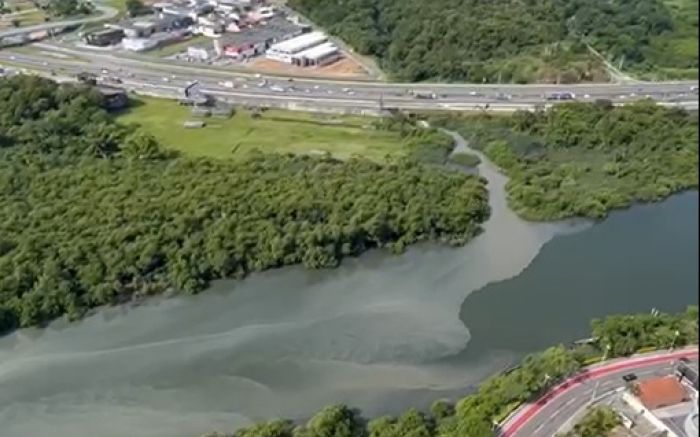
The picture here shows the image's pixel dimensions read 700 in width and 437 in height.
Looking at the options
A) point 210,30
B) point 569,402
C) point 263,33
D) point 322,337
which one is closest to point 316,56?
point 263,33

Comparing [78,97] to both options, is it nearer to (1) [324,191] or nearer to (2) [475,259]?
(1) [324,191]

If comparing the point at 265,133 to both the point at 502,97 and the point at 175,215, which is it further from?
the point at 502,97

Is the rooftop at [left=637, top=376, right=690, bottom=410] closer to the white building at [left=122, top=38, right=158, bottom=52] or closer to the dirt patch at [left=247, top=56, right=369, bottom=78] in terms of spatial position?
the dirt patch at [left=247, top=56, right=369, bottom=78]

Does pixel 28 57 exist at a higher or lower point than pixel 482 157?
higher

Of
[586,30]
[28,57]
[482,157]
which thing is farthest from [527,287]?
[28,57]

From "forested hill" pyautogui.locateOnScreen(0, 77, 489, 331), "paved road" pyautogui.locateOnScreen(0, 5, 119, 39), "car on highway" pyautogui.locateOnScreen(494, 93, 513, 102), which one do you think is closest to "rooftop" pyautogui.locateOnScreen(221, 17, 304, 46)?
"paved road" pyautogui.locateOnScreen(0, 5, 119, 39)

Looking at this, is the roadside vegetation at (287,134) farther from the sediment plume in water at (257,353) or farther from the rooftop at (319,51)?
the sediment plume in water at (257,353)

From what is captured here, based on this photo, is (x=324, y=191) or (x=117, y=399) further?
(x=324, y=191)
